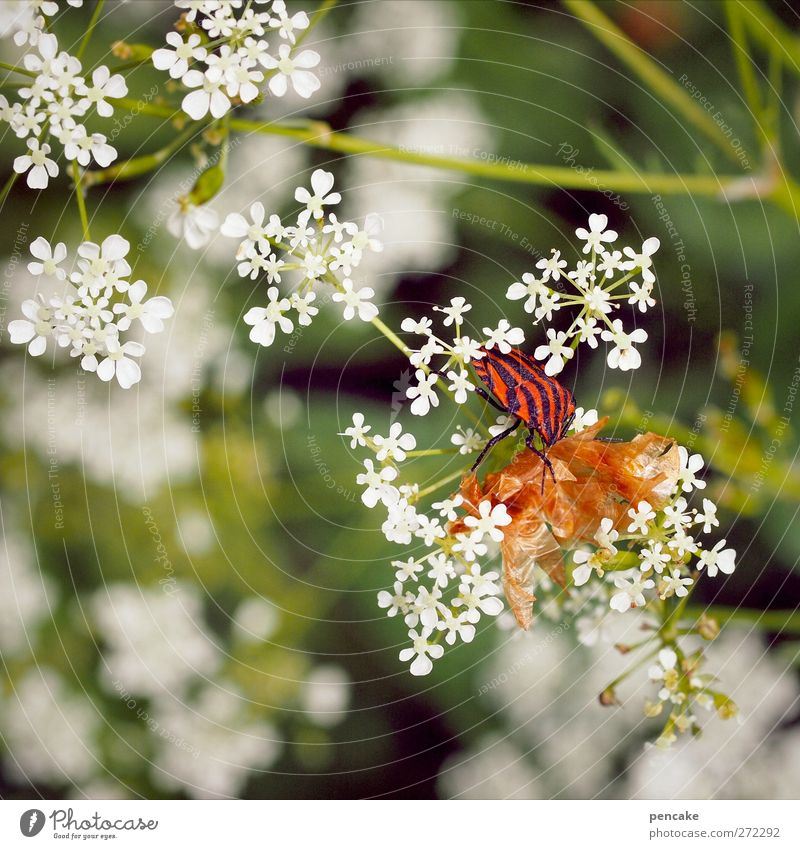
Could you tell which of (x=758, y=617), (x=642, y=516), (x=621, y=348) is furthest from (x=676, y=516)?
(x=758, y=617)

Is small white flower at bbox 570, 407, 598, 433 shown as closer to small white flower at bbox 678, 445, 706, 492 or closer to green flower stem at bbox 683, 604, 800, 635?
small white flower at bbox 678, 445, 706, 492

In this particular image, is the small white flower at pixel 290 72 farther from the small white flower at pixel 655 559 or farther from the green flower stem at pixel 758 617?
the green flower stem at pixel 758 617

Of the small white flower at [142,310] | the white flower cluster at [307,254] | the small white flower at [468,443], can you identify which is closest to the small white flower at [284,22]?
the white flower cluster at [307,254]

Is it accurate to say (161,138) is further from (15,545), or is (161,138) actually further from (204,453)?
(15,545)

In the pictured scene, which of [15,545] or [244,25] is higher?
[244,25]

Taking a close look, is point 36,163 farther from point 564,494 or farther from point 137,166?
point 564,494

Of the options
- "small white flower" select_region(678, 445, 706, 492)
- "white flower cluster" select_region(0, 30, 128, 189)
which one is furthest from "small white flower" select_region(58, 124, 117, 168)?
"small white flower" select_region(678, 445, 706, 492)
